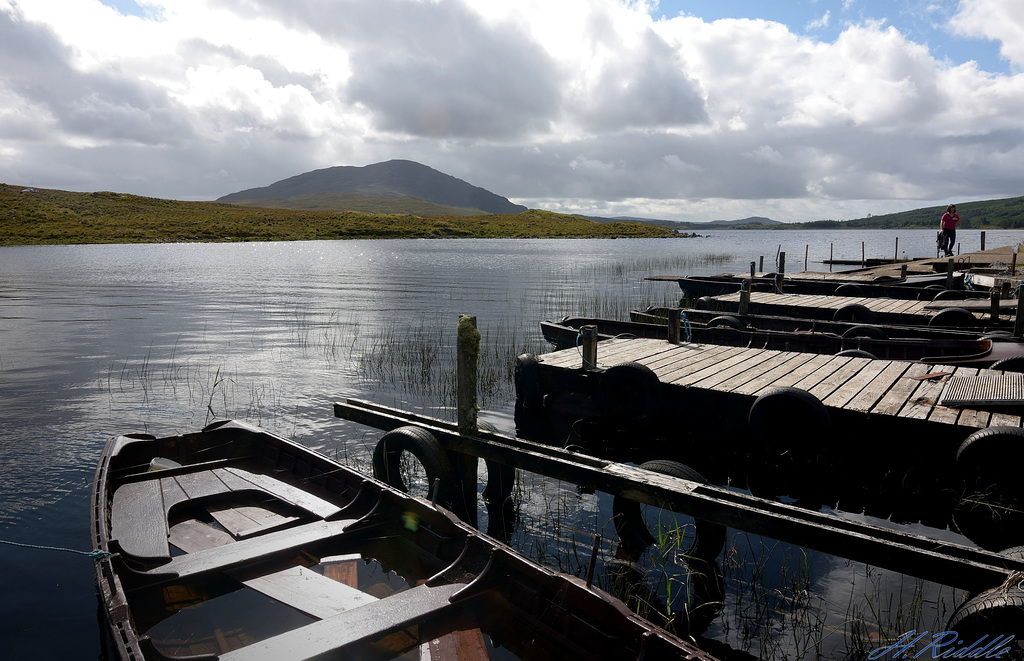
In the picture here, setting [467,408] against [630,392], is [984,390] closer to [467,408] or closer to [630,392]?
[630,392]

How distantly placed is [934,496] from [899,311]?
10099 mm

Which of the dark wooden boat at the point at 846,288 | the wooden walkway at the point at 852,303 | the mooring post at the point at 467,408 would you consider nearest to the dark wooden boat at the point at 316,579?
the mooring post at the point at 467,408

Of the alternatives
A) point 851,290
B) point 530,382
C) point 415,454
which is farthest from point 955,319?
point 415,454

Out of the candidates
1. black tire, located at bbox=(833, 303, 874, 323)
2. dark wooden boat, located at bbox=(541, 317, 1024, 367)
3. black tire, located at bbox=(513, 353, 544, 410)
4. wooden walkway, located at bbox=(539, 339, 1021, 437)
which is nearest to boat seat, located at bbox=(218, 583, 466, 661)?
wooden walkway, located at bbox=(539, 339, 1021, 437)

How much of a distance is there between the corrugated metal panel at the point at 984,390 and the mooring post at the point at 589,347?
15.0 feet

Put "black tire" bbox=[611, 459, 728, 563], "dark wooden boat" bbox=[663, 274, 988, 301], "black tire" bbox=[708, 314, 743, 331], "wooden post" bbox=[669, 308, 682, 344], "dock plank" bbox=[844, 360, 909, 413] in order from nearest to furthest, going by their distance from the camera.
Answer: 1. "black tire" bbox=[611, 459, 728, 563]
2. "dock plank" bbox=[844, 360, 909, 413]
3. "wooden post" bbox=[669, 308, 682, 344]
4. "black tire" bbox=[708, 314, 743, 331]
5. "dark wooden boat" bbox=[663, 274, 988, 301]

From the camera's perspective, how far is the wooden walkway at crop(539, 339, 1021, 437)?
7.31 metres

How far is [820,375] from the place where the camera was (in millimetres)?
9141

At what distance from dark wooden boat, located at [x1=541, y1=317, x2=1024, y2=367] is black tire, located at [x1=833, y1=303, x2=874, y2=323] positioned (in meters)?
2.54

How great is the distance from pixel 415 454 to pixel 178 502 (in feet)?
8.52

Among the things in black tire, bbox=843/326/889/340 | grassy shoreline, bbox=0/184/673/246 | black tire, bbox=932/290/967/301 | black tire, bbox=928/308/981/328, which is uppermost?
grassy shoreline, bbox=0/184/673/246

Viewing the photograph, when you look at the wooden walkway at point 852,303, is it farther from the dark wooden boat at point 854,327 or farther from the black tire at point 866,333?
the black tire at point 866,333

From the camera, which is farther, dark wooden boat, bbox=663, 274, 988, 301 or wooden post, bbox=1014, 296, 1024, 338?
dark wooden boat, bbox=663, 274, 988, 301

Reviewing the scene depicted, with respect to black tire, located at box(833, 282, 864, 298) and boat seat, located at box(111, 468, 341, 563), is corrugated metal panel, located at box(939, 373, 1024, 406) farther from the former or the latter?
black tire, located at box(833, 282, 864, 298)
